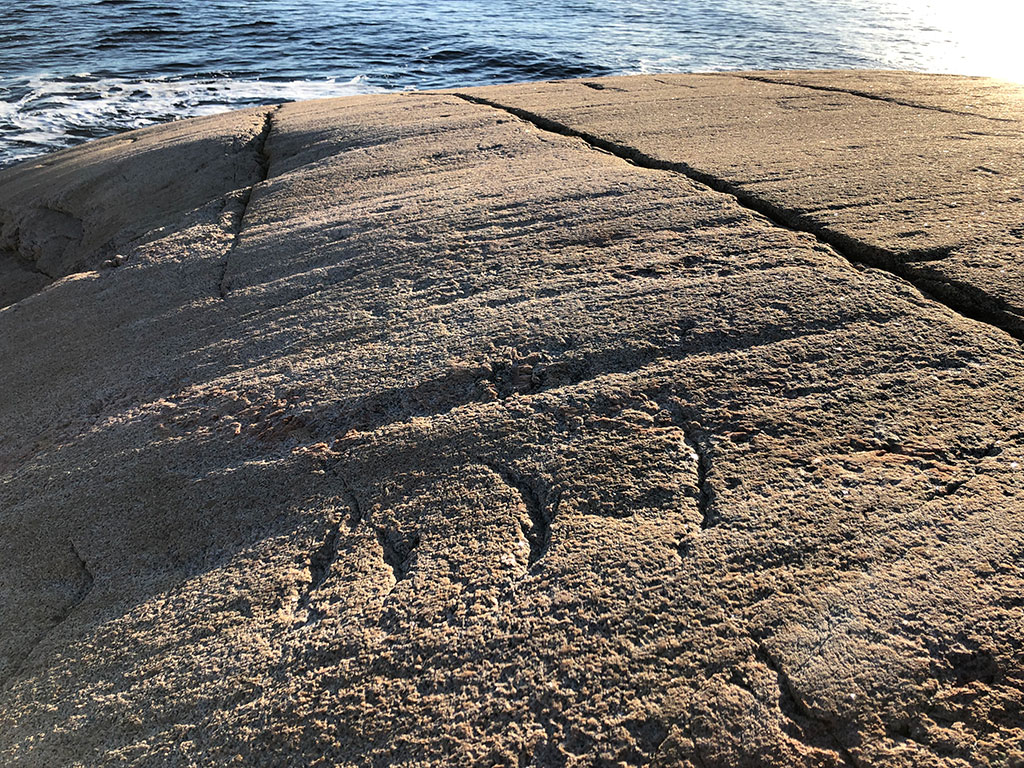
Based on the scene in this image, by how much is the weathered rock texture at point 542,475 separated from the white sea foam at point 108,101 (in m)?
5.43

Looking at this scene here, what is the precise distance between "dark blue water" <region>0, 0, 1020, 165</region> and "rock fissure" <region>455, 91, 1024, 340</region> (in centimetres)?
639

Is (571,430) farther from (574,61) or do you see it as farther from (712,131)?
(574,61)

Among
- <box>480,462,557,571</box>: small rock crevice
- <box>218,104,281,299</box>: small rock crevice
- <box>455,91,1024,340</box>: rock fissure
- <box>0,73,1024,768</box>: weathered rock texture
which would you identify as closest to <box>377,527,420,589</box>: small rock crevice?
<box>0,73,1024,768</box>: weathered rock texture

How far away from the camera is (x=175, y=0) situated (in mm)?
14234

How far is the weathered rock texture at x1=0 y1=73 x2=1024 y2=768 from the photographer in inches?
48.4

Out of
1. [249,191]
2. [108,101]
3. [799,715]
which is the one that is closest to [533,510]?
[799,715]

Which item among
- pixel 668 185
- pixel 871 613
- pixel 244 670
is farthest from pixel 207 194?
pixel 871 613

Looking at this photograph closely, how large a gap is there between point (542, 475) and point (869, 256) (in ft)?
4.33

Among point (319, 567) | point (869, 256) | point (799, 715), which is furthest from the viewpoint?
point (869, 256)

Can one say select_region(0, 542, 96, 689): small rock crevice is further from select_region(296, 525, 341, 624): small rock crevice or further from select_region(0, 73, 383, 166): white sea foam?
select_region(0, 73, 383, 166): white sea foam

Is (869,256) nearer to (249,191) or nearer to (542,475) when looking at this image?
(542,475)

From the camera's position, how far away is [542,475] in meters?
1.62

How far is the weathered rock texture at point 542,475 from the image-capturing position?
1.23 meters

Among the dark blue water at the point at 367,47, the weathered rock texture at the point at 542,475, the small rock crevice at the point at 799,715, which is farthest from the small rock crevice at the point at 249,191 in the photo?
the dark blue water at the point at 367,47
